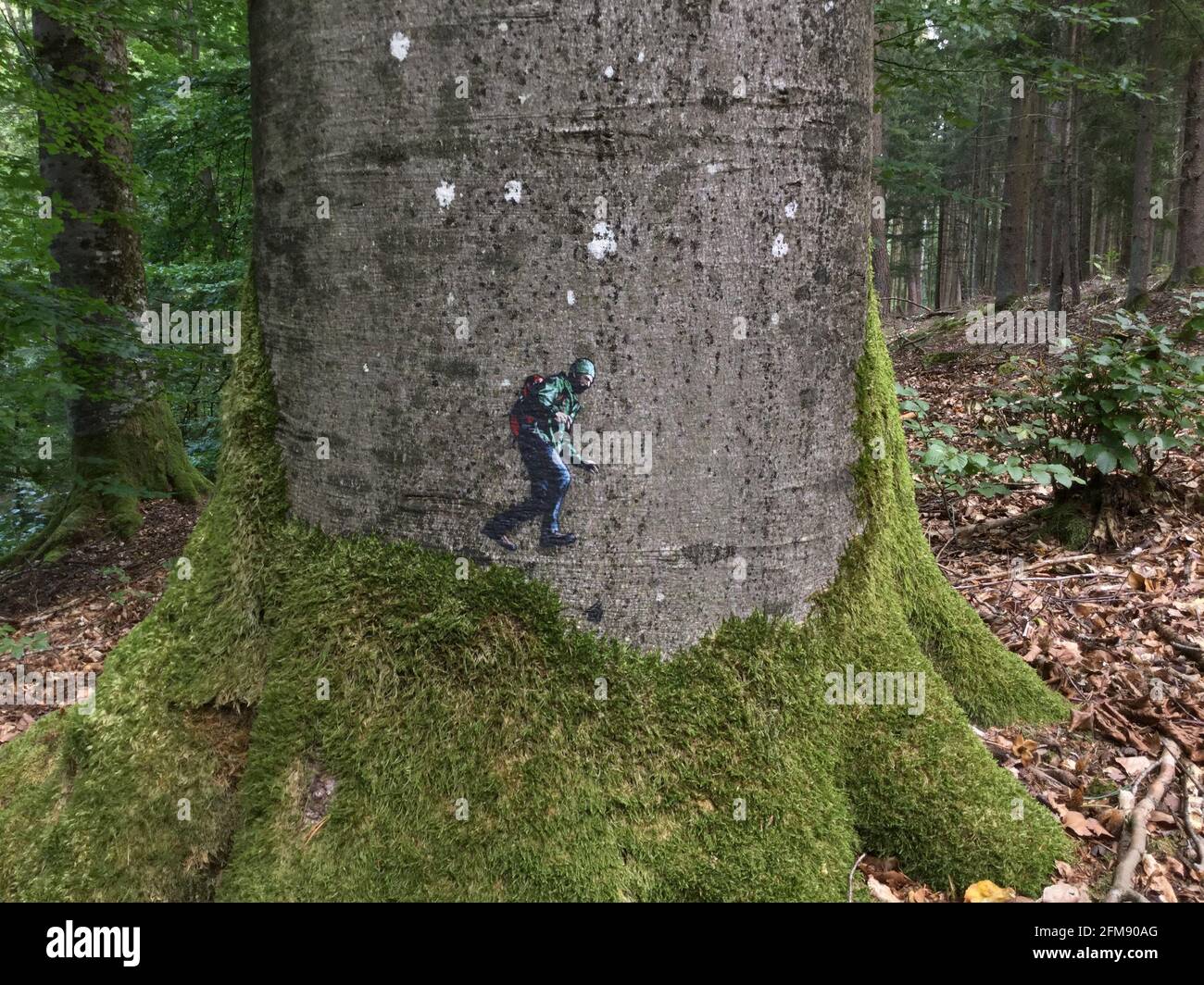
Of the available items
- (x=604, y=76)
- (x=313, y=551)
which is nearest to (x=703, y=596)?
(x=313, y=551)

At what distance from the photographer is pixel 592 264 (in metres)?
1.81

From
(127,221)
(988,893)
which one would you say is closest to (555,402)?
(988,893)

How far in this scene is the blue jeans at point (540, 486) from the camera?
1865 millimetres

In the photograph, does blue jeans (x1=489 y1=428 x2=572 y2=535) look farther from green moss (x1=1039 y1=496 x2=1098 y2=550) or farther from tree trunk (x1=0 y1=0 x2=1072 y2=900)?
green moss (x1=1039 y1=496 x2=1098 y2=550)

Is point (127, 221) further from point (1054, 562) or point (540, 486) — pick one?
point (1054, 562)

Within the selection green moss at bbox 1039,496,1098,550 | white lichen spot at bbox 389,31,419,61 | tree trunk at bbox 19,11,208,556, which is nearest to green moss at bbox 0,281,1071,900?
white lichen spot at bbox 389,31,419,61

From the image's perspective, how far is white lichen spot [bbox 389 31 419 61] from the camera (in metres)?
1.82

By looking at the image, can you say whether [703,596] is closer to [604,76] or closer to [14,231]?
[604,76]

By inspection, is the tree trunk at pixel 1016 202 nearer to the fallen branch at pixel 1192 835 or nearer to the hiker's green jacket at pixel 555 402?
the fallen branch at pixel 1192 835

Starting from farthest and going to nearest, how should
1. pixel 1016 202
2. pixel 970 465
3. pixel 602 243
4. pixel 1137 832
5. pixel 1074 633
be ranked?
pixel 1016 202 → pixel 970 465 → pixel 1074 633 → pixel 1137 832 → pixel 602 243

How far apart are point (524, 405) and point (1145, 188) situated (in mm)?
16969

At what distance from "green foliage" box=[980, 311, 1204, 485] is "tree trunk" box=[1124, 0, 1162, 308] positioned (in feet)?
32.4

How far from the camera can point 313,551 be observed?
2113 millimetres

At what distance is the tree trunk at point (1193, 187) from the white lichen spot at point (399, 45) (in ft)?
47.7
